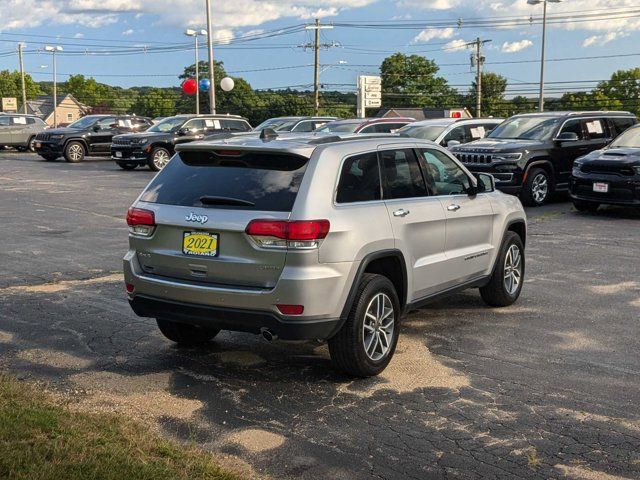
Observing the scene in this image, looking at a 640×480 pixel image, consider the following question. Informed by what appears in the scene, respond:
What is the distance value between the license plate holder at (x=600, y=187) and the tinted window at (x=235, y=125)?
14.6 metres

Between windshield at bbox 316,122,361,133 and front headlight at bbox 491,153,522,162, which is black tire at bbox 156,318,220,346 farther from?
windshield at bbox 316,122,361,133

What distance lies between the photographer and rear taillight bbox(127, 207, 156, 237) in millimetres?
5720

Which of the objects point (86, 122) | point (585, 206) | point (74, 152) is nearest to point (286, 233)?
point (585, 206)

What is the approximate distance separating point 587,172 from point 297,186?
1096 centimetres

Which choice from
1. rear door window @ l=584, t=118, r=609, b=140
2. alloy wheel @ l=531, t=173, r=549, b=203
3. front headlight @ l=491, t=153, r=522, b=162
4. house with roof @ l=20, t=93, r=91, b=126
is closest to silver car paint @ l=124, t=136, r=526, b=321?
front headlight @ l=491, t=153, r=522, b=162

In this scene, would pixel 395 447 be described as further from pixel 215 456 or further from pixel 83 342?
pixel 83 342

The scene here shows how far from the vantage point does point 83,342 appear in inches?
259

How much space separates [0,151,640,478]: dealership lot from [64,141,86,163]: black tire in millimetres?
21478

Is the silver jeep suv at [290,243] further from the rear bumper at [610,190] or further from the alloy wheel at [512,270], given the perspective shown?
the rear bumper at [610,190]

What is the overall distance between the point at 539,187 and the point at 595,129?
242 cm

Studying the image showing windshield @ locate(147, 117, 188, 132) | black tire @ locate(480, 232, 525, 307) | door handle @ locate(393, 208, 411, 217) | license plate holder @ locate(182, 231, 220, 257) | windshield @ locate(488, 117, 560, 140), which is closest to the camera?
→ license plate holder @ locate(182, 231, 220, 257)

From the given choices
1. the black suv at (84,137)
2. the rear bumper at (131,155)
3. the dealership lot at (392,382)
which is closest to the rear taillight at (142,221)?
the dealership lot at (392,382)

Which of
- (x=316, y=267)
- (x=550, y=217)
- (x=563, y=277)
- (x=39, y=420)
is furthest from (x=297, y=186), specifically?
(x=550, y=217)

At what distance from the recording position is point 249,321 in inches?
209
